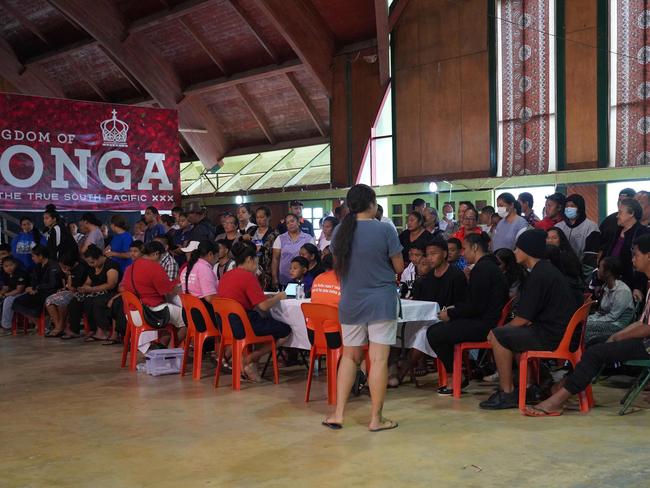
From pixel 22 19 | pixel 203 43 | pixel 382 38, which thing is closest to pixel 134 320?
pixel 382 38

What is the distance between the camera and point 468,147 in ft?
45.4

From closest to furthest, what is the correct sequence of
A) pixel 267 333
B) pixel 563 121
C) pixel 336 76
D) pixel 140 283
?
pixel 267 333, pixel 140 283, pixel 563 121, pixel 336 76

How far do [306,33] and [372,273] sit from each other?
1228 cm

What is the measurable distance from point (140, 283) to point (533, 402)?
3967mm

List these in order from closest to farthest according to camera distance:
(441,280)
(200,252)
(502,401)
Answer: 1. (502,401)
2. (441,280)
3. (200,252)

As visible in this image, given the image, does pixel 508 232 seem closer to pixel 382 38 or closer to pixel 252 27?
pixel 382 38

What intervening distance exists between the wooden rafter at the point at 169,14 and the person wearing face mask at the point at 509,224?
11.1 m

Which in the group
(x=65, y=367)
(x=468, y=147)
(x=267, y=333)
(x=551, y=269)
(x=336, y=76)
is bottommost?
(x=65, y=367)

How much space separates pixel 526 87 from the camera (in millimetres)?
12984

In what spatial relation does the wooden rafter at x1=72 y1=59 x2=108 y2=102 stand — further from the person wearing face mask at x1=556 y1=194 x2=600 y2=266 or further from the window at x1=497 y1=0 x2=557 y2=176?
the person wearing face mask at x1=556 y1=194 x2=600 y2=266

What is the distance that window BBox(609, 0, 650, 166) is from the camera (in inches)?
448

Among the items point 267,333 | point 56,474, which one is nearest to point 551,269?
point 267,333

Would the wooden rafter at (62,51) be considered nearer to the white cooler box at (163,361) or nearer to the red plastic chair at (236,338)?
the white cooler box at (163,361)

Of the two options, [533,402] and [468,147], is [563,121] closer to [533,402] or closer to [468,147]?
[468,147]
